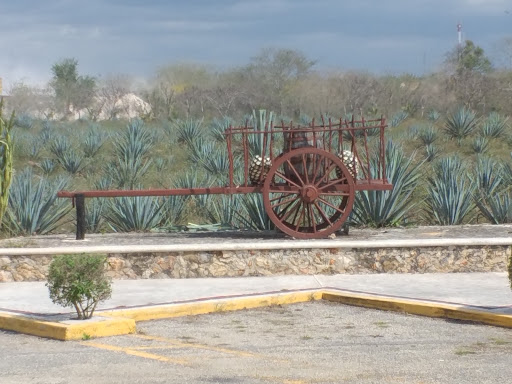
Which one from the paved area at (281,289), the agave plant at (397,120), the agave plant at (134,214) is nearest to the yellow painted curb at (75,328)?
the paved area at (281,289)

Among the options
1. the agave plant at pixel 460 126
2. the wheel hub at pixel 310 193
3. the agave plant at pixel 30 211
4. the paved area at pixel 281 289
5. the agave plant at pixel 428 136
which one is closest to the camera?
the paved area at pixel 281 289

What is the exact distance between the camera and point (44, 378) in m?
7.78

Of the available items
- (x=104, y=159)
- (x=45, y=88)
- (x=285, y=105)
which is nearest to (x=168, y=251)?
(x=104, y=159)

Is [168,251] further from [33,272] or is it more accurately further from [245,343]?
[245,343]

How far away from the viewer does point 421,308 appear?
1071 cm

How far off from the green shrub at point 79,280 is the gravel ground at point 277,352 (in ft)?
1.59

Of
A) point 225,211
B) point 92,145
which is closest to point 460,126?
point 92,145

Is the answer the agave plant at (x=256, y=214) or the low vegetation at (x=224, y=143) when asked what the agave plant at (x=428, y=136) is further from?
the agave plant at (x=256, y=214)

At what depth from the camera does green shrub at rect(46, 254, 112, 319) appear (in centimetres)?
966

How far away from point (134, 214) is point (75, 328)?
7249 millimetres

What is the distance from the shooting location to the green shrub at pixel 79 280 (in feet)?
31.7

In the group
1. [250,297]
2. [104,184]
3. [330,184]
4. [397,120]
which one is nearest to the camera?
[250,297]

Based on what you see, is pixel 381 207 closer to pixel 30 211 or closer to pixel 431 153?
pixel 30 211

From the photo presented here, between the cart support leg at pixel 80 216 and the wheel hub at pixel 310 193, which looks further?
the cart support leg at pixel 80 216
